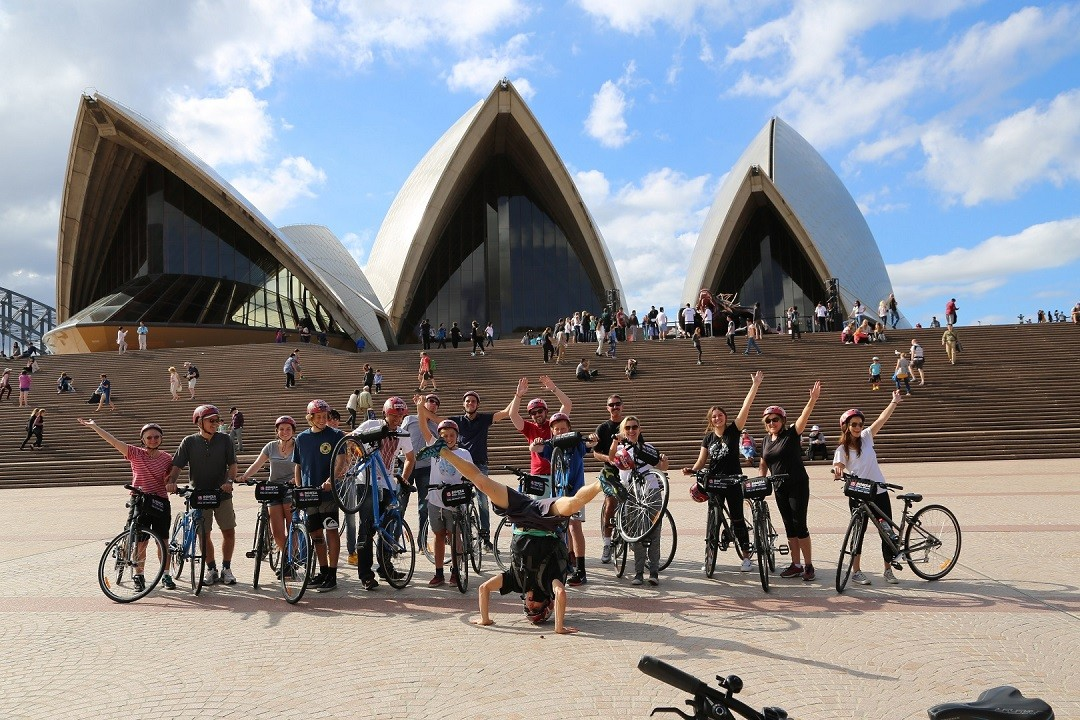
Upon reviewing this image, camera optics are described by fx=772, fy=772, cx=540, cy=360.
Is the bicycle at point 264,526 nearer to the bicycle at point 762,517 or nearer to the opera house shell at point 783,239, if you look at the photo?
the bicycle at point 762,517

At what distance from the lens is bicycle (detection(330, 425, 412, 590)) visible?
556 cm

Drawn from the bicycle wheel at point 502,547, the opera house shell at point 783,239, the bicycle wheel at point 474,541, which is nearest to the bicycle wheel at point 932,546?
the bicycle wheel at point 502,547

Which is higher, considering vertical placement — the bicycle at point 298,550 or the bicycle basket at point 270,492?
the bicycle basket at point 270,492

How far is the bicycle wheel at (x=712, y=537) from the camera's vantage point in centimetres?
567

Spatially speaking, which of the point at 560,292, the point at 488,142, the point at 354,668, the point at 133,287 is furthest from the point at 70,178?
the point at 354,668

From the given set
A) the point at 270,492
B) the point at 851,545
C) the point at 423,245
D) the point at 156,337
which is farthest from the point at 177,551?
the point at 423,245

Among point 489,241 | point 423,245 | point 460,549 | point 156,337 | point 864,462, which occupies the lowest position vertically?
point 460,549

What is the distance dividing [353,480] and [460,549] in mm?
935

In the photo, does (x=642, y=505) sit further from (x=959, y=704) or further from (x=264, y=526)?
(x=959, y=704)

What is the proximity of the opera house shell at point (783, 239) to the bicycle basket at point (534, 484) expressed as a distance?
34.9m

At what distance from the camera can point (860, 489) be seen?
525 centimetres

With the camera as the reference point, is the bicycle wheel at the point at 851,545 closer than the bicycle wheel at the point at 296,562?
Yes

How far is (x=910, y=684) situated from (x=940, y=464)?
38.4 ft

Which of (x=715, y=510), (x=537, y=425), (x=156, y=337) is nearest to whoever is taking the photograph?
(x=715, y=510)
